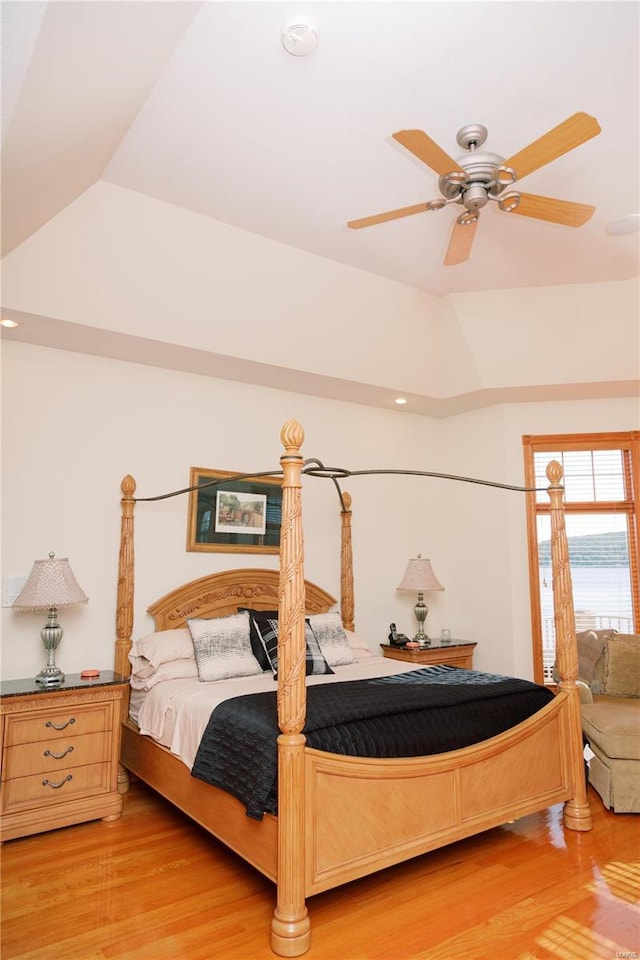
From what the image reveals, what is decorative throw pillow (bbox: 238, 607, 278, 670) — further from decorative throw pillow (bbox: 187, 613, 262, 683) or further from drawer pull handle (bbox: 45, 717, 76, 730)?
drawer pull handle (bbox: 45, 717, 76, 730)

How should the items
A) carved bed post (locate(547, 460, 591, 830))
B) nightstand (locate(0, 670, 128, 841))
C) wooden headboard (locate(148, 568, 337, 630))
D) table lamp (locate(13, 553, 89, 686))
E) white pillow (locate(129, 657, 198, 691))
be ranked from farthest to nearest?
wooden headboard (locate(148, 568, 337, 630))
white pillow (locate(129, 657, 198, 691))
table lamp (locate(13, 553, 89, 686))
carved bed post (locate(547, 460, 591, 830))
nightstand (locate(0, 670, 128, 841))

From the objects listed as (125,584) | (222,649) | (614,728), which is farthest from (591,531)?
(125,584)

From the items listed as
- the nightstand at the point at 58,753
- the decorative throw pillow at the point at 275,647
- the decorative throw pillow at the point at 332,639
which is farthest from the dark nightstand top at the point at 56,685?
the decorative throw pillow at the point at 332,639

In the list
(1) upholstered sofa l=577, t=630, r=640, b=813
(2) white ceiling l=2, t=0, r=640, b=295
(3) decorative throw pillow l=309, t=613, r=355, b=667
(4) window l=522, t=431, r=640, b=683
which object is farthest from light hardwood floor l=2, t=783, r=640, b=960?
(2) white ceiling l=2, t=0, r=640, b=295

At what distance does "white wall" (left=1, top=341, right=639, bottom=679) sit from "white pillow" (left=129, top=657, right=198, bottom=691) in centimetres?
39

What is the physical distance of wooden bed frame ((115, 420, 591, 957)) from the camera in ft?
7.60

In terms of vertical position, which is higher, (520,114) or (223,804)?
A: (520,114)

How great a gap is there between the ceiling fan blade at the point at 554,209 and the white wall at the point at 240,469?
263cm

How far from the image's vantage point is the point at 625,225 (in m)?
3.74

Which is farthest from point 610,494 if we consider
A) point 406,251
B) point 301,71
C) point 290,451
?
point 301,71

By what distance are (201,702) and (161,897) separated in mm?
817

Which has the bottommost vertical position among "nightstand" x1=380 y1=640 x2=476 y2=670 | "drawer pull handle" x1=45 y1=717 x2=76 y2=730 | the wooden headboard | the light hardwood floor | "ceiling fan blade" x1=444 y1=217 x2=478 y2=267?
the light hardwood floor

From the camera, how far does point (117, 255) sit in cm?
350

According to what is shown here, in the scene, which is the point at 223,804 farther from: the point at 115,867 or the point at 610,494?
the point at 610,494
